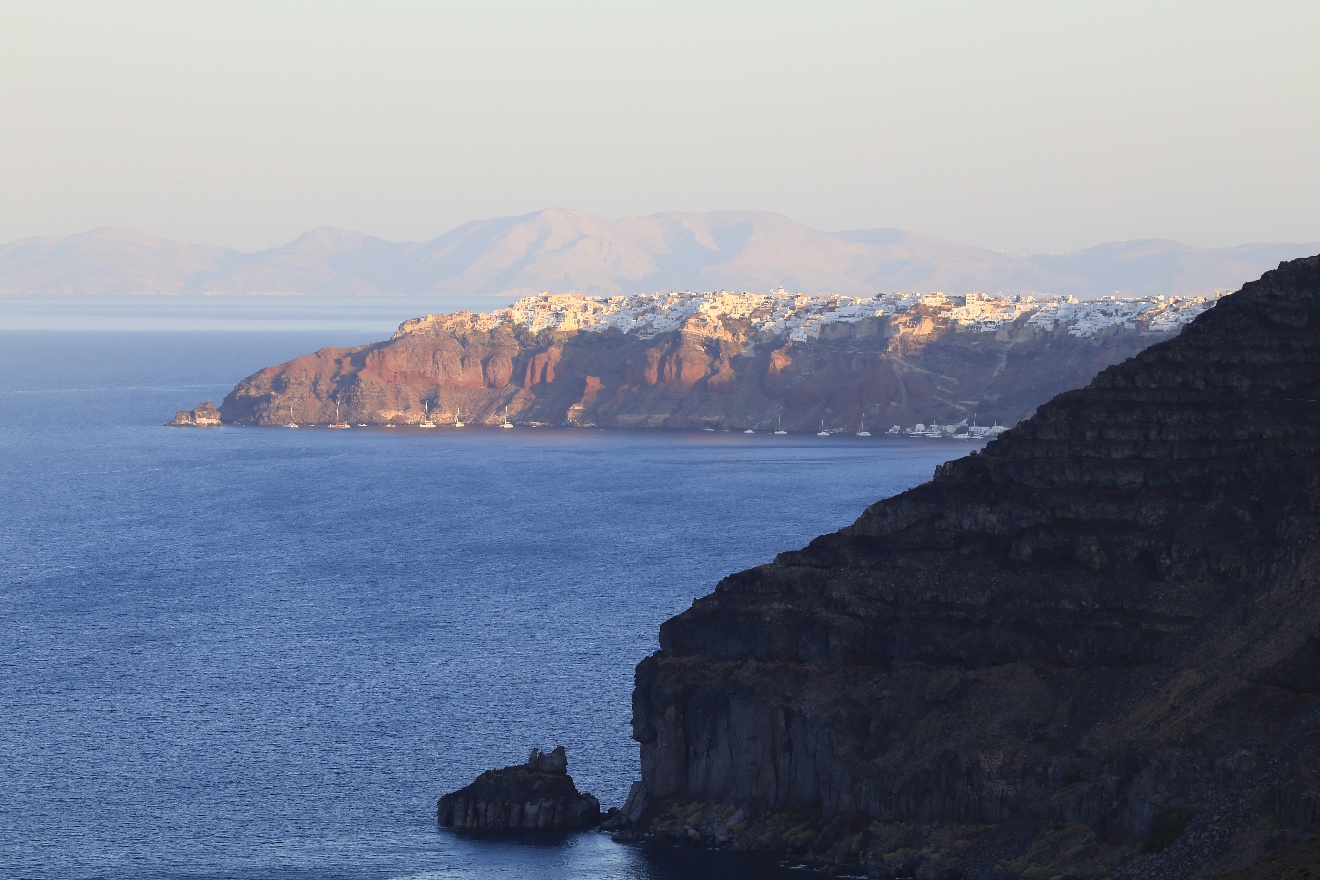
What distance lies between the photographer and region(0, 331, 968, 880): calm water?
77875mm

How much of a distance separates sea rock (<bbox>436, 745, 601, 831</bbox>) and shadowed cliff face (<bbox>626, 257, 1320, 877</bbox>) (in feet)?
8.34

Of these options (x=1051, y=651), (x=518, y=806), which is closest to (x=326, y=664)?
(x=518, y=806)

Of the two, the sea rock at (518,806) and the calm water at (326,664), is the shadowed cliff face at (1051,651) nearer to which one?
the sea rock at (518,806)

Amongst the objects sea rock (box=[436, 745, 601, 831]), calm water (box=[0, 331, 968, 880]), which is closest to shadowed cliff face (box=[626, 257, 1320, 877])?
sea rock (box=[436, 745, 601, 831])

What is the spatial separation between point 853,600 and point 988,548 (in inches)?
236

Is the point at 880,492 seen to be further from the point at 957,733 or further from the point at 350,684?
the point at 957,733

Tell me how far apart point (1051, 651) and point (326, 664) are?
45666 millimetres

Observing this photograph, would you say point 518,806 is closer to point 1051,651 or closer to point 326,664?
point 1051,651

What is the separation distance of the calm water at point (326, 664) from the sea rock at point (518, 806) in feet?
4.47

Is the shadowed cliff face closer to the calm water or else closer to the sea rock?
the sea rock

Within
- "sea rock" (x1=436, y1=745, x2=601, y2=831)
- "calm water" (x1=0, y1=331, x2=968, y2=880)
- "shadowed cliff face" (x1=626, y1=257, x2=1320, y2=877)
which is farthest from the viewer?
"sea rock" (x1=436, y1=745, x2=601, y2=831)

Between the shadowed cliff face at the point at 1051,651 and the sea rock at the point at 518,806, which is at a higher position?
the shadowed cliff face at the point at 1051,651

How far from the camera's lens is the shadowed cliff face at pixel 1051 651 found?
227 feet

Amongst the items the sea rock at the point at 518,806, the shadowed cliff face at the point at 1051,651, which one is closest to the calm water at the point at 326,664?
the sea rock at the point at 518,806
